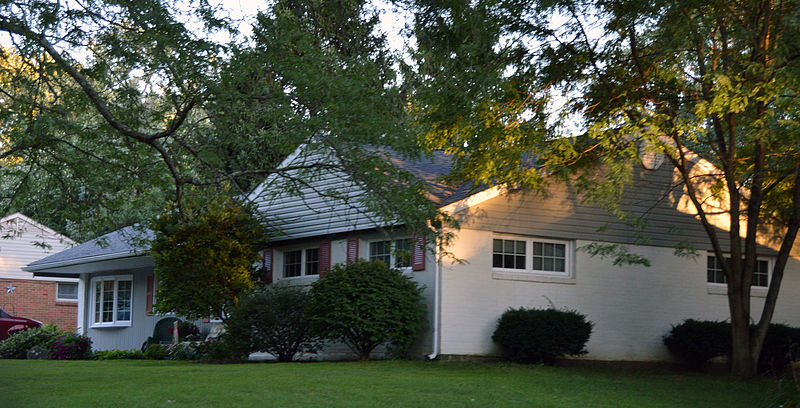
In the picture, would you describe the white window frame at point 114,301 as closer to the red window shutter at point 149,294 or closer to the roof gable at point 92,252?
the red window shutter at point 149,294

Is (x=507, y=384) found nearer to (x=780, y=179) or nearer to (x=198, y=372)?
(x=198, y=372)

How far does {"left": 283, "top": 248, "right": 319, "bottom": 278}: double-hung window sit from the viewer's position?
20.7m

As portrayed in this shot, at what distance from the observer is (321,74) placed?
1100 cm

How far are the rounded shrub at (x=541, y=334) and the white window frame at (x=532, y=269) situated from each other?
884 mm

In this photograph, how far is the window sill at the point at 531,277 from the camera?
17984 mm

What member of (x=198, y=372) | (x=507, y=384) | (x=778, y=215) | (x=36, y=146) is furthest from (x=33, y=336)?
(x=778, y=215)

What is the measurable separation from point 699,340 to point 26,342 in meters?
17.4

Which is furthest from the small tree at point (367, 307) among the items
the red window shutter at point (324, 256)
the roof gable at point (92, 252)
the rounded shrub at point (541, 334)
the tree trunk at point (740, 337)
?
the roof gable at point (92, 252)

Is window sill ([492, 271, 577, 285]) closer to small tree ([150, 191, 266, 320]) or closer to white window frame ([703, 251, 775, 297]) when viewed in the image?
white window frame ([703, 251, 775, 297])

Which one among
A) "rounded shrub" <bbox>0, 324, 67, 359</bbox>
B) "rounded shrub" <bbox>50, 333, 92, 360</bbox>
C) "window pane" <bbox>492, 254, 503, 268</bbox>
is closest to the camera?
"window pane" <bbox>492, 254, 503, 268</bbox>

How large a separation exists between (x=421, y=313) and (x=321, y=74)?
288 inches

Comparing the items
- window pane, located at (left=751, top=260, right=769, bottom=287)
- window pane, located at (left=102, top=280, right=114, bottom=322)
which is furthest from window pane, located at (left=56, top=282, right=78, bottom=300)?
window pane, located at (left=751, top=260, right=769, bottom=287)

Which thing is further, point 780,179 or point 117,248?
point 117,248

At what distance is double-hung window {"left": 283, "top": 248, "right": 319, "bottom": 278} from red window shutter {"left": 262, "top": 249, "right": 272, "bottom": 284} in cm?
34
